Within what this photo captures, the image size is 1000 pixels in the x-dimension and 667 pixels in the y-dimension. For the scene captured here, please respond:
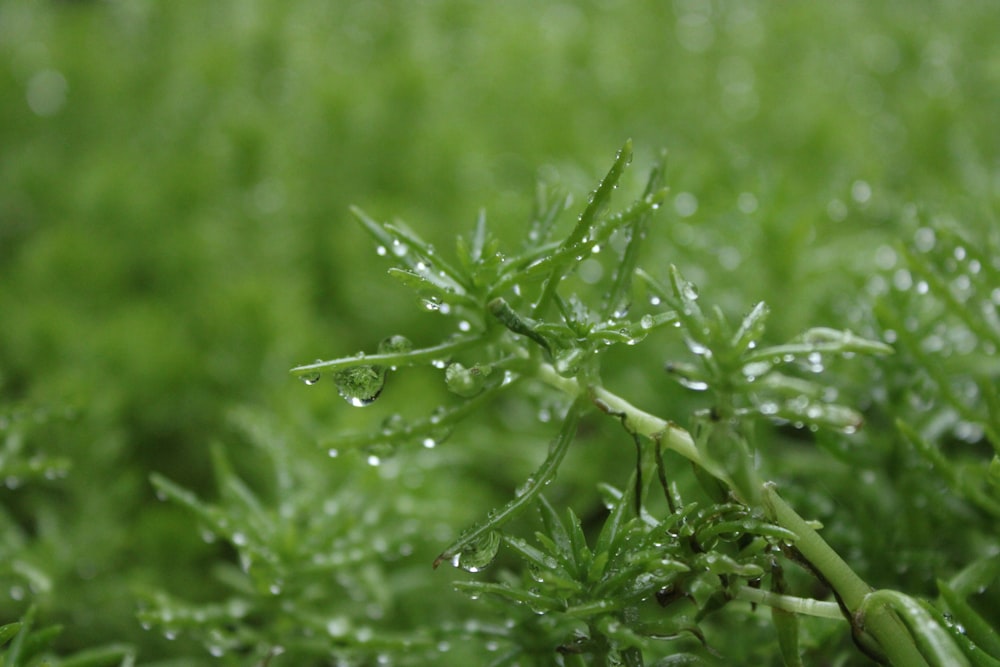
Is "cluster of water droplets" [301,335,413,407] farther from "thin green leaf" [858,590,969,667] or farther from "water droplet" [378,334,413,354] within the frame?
"thin green leaf" [858,590,969,667]

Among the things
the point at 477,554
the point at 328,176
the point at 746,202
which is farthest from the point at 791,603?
the point at 328,176

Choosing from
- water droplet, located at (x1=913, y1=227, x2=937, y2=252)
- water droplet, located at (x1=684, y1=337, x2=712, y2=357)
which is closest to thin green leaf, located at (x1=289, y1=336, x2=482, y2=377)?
water droplet, located at (x1=684, y1=337, x2=712, y2=357)

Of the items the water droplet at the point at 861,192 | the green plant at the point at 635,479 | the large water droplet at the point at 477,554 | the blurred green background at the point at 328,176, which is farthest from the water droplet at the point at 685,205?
the large water droplet at the point at 477,554

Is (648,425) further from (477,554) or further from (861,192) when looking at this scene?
(861,192)

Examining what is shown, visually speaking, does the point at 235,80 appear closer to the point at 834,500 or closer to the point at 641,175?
the point at 641,175

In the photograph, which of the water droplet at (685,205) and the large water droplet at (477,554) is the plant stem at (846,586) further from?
the water droplet at (685,205)

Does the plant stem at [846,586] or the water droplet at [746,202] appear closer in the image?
the plant stem at [846,586]

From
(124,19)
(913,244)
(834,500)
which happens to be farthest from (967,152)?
(124,19)

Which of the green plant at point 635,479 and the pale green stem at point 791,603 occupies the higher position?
the green plant at point 635,479
